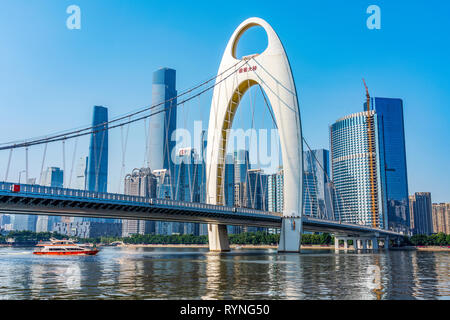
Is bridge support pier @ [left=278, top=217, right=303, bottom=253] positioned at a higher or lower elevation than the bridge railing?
lower

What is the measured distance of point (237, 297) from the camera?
20.1 m

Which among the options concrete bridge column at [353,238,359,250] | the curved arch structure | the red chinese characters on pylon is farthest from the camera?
concrete bridge column at [353,238,359,250]

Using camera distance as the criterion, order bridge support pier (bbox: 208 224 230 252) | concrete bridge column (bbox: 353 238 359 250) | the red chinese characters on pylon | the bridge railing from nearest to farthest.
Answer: the bridge railing
the red chinese characters on pylon
bridge support pier (bbox: 208 224 230 252)
concrete bridge column (bbox: 353 238 359 250)

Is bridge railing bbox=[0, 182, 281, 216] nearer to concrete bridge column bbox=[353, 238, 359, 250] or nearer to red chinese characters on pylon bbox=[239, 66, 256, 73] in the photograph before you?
red chinese characters on pylon bbox=[239, 66, 256, 73]

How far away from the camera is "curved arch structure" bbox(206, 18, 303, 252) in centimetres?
7256

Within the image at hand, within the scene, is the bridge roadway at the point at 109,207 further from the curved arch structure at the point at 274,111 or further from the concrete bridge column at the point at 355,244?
the concrete bridge column at the point at 355,244

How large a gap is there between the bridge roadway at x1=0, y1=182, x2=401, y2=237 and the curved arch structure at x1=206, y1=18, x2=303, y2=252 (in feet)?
15.3

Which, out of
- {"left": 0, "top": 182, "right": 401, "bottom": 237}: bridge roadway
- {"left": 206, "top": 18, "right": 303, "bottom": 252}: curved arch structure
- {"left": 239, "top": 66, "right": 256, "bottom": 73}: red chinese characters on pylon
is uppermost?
{"left": 239, "top": 66, "right": 256, "bottom": 73}: red chinese characters on pylon

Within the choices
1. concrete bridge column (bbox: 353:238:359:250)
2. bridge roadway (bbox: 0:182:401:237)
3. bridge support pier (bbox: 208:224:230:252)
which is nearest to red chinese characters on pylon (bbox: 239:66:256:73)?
bridge roadway (bbox: 0:182:401:237)

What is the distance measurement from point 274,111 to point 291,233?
1994 centimetres

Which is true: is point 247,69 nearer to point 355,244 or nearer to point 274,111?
point 274,111

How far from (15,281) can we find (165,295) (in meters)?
11.9

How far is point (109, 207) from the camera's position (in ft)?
167
